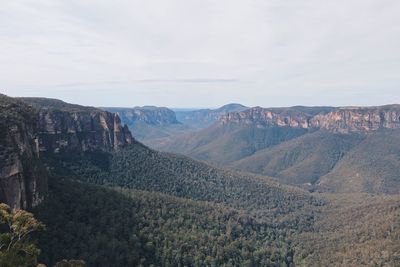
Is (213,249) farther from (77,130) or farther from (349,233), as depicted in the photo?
(77,130)

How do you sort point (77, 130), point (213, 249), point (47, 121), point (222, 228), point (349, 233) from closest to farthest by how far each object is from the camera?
point (213, 249)
point (222, 228)
point (349, 233)
point (47, 121)
point (77, 130)

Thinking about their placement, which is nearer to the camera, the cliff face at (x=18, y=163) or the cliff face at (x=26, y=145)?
the cliff face at (x=18, y=163)

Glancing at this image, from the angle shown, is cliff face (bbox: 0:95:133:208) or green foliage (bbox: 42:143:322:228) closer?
cliff face (bbox: 0:95:133:208)

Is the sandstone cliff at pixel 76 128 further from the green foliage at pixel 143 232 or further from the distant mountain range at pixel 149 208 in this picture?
the green foliage at pixel 143 232

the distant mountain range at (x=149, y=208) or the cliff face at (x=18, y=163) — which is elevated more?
the cliff face at (x=18, y=163)

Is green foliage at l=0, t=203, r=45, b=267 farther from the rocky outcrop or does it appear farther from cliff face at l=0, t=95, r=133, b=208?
the rocky outcrop

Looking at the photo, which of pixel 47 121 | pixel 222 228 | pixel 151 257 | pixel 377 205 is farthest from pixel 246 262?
pixel 47 121

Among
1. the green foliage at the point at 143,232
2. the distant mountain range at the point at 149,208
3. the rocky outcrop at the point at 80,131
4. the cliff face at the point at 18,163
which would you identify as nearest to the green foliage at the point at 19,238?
the cliff face at the point at 18,163

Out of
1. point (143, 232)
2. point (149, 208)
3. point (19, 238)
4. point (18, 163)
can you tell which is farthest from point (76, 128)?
point (19, 238)

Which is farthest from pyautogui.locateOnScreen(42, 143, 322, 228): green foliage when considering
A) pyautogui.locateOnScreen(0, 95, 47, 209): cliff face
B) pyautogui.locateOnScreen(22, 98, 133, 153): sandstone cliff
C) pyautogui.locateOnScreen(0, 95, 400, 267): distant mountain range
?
pyautogui.locateOnScreen(0, 95, 47, 209): cliff face
